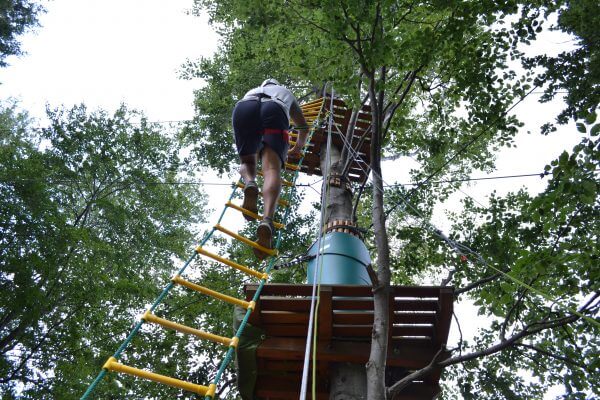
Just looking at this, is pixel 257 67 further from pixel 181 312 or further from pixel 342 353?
pixel 342 353

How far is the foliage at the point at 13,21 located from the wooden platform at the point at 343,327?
1089 centimetres

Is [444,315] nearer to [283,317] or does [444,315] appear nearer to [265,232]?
[283,317]

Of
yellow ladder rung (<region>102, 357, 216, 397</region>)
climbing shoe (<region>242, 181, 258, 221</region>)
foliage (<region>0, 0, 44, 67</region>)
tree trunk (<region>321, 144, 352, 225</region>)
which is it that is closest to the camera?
yellow ladder rung (<region>102, 357, 216, 397</region>)

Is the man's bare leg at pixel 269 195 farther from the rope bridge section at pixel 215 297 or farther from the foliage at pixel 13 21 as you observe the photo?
the foliage at pixel 13 21

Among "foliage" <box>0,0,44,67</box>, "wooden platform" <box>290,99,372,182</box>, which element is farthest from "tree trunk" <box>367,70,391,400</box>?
"foliage" <box>0,0,44,67</box>

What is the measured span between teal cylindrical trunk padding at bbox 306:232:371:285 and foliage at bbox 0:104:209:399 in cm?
374

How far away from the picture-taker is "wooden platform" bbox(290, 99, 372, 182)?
5.83 meters

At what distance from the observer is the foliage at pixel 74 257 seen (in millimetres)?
6688

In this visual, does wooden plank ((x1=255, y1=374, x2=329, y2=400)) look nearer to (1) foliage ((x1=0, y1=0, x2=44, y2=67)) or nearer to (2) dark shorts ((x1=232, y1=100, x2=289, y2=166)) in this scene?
(2) dark shorts ((x1=232, y1=100, x2=289, y2=166))

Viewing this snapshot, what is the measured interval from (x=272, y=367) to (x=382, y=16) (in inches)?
104

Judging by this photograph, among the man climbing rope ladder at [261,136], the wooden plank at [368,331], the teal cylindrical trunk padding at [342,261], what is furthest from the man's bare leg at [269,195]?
the wooden plank at [368,331]

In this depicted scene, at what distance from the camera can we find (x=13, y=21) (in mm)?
11031

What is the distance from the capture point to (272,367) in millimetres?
3268

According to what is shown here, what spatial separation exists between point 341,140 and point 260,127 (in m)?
2.14
